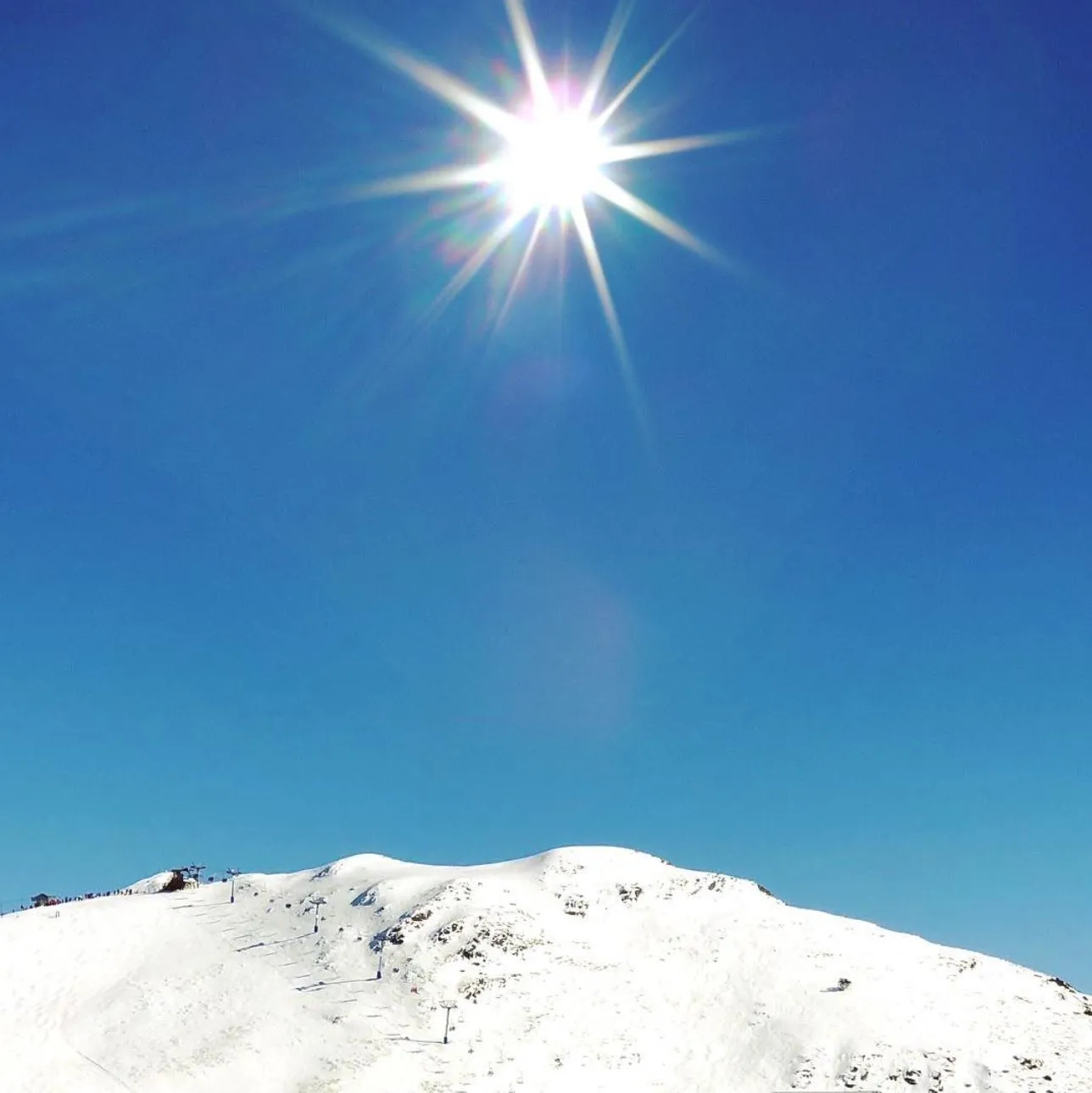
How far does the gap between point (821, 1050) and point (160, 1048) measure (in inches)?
1317

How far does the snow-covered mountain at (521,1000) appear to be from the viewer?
3484cm

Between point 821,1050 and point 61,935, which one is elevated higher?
point 61,935

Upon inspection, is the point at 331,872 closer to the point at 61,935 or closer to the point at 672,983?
the point at 61,935

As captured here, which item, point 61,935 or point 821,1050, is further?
point 61,935

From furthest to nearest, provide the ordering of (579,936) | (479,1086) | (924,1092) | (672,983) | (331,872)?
(331,872) < (579,936) < (672,983) < (479,1086) < (924,1092)

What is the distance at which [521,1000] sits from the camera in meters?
42.0

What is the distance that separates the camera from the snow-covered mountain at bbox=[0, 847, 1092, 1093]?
34844mm

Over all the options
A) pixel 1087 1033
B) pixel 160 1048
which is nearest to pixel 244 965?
pixel 160 1048

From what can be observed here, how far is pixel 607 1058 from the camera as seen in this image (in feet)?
121

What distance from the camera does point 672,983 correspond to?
43.8 m

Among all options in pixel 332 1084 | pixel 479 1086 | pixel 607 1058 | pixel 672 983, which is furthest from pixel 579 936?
pixel 332 1084

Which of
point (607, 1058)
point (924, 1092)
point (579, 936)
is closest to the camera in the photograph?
point (924, 1092)

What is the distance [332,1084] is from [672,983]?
20.1 m

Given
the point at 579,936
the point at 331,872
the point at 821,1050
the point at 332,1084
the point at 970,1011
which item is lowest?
the point at 332,1084
